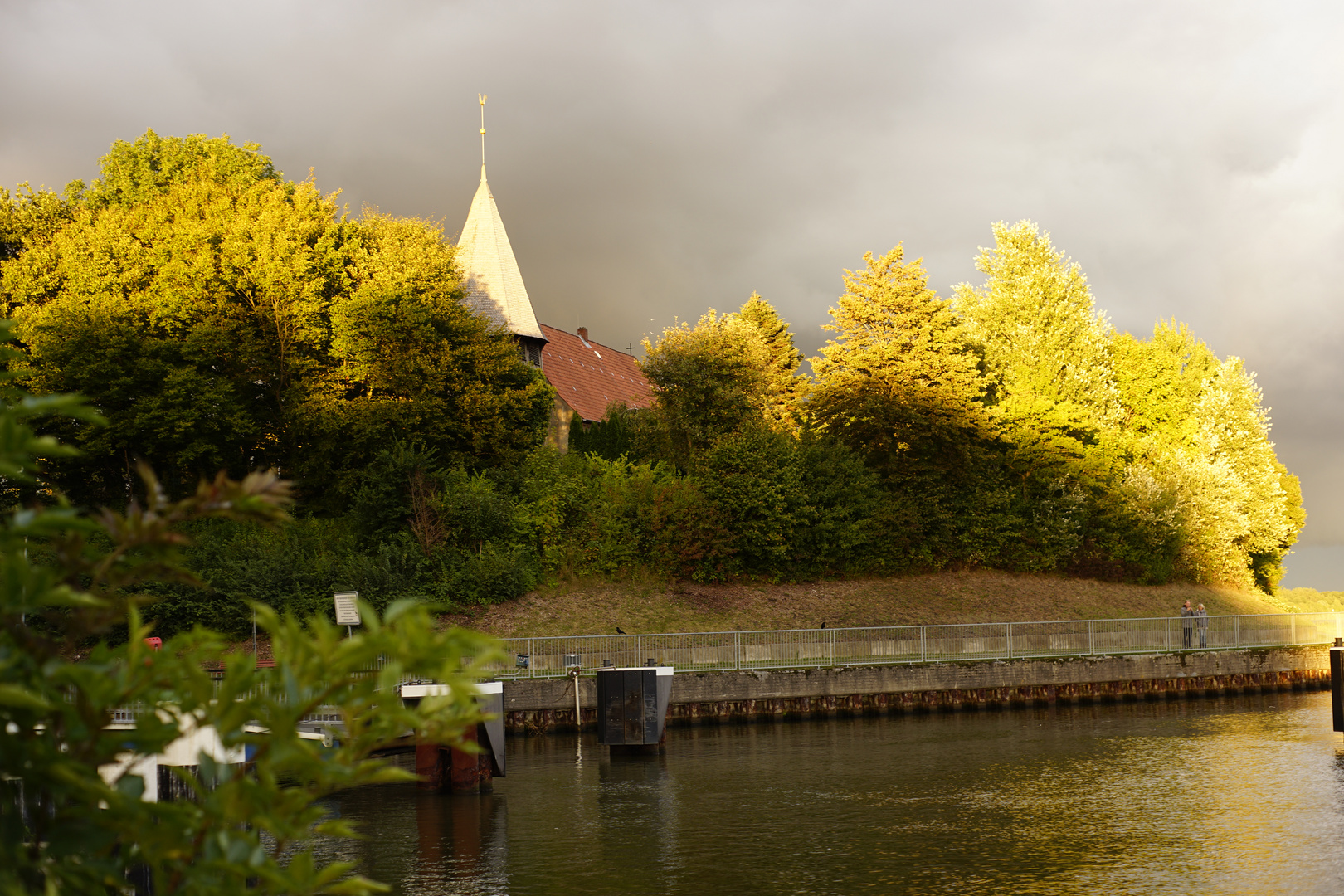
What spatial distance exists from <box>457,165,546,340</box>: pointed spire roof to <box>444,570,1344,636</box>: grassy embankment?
15694 millimetres

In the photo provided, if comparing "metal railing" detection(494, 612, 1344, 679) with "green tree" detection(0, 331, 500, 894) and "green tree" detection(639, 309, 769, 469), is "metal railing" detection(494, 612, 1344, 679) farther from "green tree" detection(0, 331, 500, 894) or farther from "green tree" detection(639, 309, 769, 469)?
"green tree" detection(0, 331, 500, 894)

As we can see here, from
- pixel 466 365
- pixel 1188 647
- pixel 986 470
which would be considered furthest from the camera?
pixel 986 470

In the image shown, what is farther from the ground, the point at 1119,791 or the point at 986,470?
the point at 986,470

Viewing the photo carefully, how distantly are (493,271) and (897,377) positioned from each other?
1866 cm

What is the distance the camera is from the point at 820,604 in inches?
1583

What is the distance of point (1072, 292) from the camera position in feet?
181

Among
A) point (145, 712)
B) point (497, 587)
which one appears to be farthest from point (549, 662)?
point (145, 712)

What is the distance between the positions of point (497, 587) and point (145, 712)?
33639 mm

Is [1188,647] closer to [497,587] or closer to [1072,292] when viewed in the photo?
[497,587]

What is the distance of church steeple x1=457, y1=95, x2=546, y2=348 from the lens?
50.2 metres

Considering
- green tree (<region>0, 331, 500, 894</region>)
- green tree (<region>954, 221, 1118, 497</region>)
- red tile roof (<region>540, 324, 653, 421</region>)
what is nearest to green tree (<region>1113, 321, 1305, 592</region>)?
green tree (<region>954, 221, 1118, 497</region>)

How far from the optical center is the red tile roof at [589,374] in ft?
193

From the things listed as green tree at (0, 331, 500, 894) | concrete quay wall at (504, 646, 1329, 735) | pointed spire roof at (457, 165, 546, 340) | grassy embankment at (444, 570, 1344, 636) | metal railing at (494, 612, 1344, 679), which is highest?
pointed spire roof at (457, 165, 546, 340)

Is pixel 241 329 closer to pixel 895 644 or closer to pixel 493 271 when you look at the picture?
pixel 493 271
